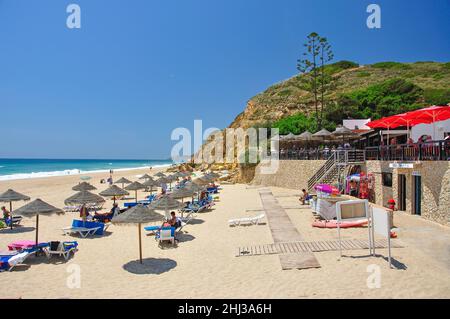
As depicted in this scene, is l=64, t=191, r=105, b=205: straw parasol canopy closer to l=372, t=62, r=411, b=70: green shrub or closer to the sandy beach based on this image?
the sandy beach

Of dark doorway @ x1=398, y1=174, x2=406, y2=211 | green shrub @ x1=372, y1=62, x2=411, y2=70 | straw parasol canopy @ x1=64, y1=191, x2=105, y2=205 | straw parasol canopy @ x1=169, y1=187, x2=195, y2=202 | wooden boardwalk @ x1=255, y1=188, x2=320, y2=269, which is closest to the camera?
wooden boardwalk @ x1=255, y1=188, x2=320, y2=269

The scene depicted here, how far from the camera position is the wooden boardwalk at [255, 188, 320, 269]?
Result: 791 cm

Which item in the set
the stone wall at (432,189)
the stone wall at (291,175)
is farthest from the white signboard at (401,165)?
the stone wall at (291,175)

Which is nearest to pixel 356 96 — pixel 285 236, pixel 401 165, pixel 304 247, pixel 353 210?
pixel 401 165

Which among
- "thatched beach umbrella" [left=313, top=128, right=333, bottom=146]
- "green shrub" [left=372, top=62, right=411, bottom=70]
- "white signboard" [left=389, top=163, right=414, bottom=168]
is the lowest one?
"white signboard" [left=389, top=163, right=414, bottom=168]

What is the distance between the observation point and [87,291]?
679cm

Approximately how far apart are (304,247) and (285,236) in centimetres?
147

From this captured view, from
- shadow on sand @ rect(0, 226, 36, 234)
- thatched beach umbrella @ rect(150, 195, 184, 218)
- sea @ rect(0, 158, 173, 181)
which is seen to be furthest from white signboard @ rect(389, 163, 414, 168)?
sea @ rect(0, 158, 173, 181)

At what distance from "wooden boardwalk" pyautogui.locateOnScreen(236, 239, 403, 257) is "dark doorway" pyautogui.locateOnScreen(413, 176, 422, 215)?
4.21 m

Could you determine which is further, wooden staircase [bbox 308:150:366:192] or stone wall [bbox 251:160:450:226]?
wooden staircase [bbox 308:150:366:192]

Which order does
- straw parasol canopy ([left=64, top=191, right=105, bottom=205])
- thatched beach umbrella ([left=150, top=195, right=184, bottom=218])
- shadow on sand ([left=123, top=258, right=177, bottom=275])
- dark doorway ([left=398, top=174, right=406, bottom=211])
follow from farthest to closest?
dark doorway ([left=398, top=174, right=406, bottom=211]) → straw parasol canopy ([left=64, top=191, right=105, bottom=205]) → thatched beach umbrella ([left=150, top=195, right=184, bottom=218]) → shadow on sand ([left=123, top=258, right=177, bottom=275])

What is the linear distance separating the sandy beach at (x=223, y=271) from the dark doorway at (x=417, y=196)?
51.5 inches

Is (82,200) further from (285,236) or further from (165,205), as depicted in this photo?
(285,236)

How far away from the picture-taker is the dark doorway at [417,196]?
12.7 m
